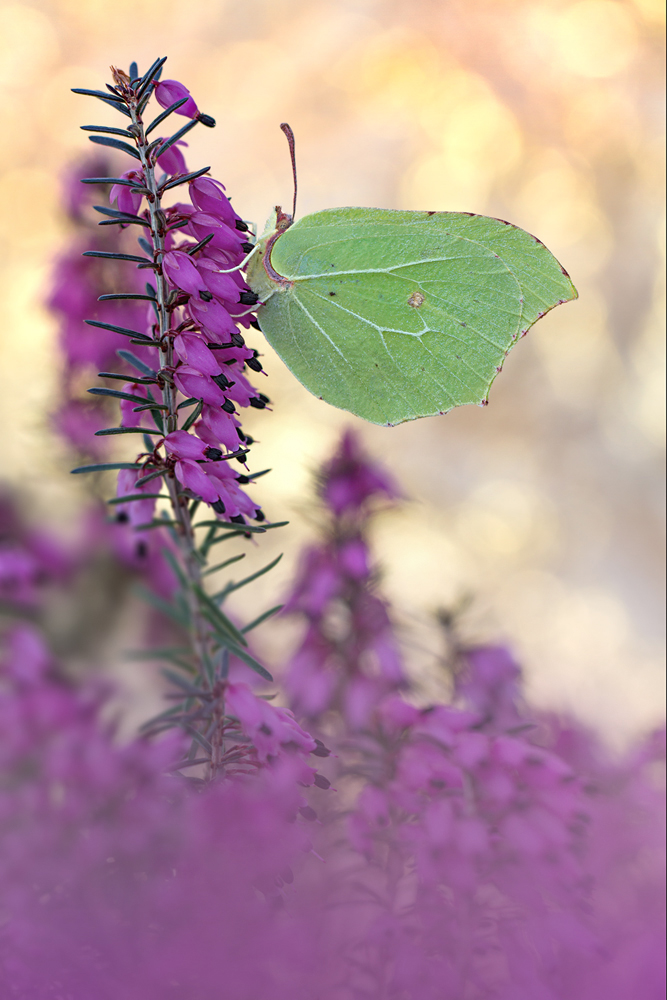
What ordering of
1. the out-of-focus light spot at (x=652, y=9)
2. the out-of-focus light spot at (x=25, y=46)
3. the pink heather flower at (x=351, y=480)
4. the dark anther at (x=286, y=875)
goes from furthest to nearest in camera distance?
the out-of-focus light spot at (x=652, y=9) < the out-of-focus light spot at (x=25, y=46) < the pink heather flower at (x=351, y=480) < the dark anther at (x=286, y=875)

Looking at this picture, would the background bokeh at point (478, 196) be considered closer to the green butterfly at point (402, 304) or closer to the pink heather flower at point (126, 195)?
the green butterfly at point (402, 304)

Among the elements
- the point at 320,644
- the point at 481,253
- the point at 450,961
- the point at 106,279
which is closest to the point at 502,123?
the point at 106,279

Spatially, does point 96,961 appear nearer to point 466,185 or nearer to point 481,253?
point 481,253

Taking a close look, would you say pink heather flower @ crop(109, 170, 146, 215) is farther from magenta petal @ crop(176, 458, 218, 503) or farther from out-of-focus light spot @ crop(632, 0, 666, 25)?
out-of-focus light spot @ crop(632, 0, 666, 25)

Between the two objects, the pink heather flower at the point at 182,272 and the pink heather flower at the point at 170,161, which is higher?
the pink heather flower at the point at 170,161

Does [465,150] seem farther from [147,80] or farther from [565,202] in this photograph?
[147,80]

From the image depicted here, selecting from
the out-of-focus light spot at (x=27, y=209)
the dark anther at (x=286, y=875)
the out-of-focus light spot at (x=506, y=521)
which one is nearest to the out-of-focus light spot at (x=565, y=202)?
the out-of-focus light spot at (x=506, y=521)
